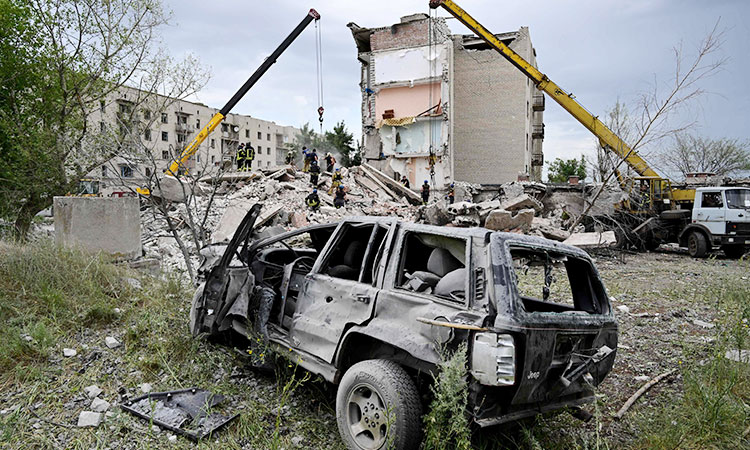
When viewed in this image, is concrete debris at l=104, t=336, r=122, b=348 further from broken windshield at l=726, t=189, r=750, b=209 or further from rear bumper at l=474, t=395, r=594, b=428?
broken windshield at l=726, t=189, r=750, b=209

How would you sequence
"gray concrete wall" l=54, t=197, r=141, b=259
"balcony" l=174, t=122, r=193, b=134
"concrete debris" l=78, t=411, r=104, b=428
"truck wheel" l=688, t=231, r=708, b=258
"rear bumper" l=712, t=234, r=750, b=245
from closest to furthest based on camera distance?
1. "concrete debris" l=78, t=411, r=104, b=428
2. "balcony" l=174, t=122, r=193, b=134
3. "gray concrete wall" l=54, t=197, r=141, b=259
4. "rear bumper" l=712, t=234, r=750, b=245
5. "truck wheel" l=688, t=231, r=708, b=258

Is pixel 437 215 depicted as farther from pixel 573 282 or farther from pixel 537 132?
pixel 537 132

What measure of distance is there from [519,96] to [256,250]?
92.4 ft

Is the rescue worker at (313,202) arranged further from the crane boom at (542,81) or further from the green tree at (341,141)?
the green tree at (341,141)

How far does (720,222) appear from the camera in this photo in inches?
543

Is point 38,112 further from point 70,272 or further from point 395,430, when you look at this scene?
point 395,430

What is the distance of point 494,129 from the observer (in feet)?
99.2

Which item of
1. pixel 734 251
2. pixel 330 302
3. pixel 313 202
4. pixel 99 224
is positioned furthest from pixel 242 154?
pixel 734 251

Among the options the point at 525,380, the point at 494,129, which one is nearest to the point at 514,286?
the point at 525,380

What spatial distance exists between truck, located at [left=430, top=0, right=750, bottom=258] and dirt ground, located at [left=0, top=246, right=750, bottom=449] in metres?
8.80

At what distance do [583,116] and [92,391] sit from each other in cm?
1818

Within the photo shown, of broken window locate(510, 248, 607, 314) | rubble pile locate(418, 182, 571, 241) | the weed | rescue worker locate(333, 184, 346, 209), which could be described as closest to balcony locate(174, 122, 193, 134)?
broken window locate(510, 248, 607, 314)

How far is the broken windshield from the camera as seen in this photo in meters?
13.4

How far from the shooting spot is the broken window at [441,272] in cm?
322
